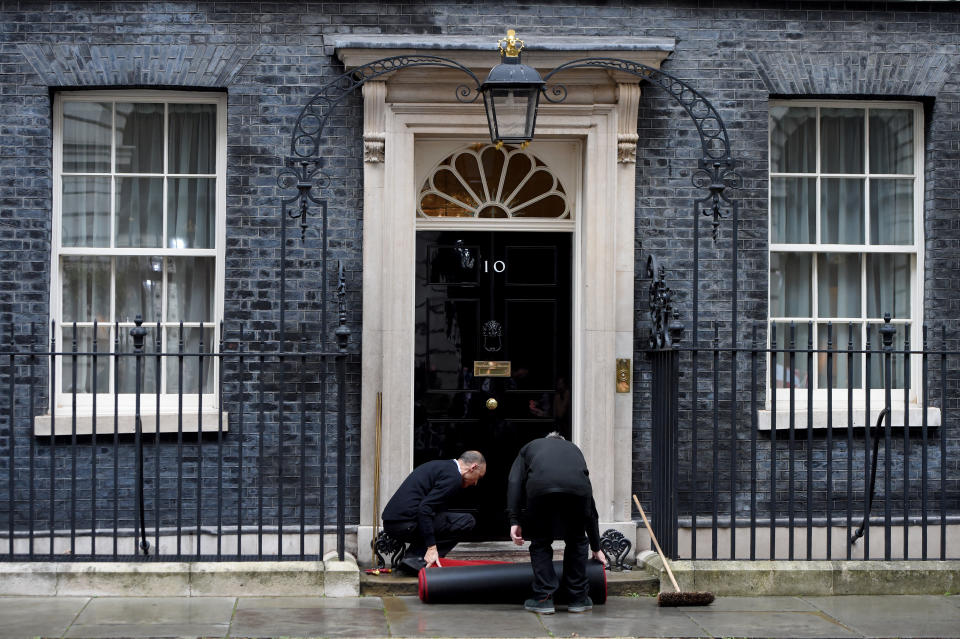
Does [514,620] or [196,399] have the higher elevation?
[196,399]

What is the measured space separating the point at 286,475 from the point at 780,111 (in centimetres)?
483

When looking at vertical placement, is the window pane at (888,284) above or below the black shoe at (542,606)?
above

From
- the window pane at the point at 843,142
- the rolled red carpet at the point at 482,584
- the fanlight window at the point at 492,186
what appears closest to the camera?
the rolled red carpet at the point at 482,584

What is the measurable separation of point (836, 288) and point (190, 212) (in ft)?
16.9

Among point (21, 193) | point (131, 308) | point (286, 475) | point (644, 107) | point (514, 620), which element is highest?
point (644, 107)

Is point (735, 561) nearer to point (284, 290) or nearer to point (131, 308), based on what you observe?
point (284, 290)

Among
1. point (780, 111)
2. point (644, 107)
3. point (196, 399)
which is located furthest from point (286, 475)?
point (780, 111)

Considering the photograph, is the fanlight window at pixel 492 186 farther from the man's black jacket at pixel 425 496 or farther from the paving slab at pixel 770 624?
the paving slab at pixel 770 624

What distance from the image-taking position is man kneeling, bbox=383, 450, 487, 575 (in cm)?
867

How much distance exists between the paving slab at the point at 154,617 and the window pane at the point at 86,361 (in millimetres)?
1954

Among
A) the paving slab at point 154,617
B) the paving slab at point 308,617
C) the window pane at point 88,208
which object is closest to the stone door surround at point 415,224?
the paving slab at point 308,617

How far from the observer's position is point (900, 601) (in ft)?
27.5

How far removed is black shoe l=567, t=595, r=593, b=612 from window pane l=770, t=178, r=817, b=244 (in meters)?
3.42

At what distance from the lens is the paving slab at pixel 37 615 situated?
7.17m
